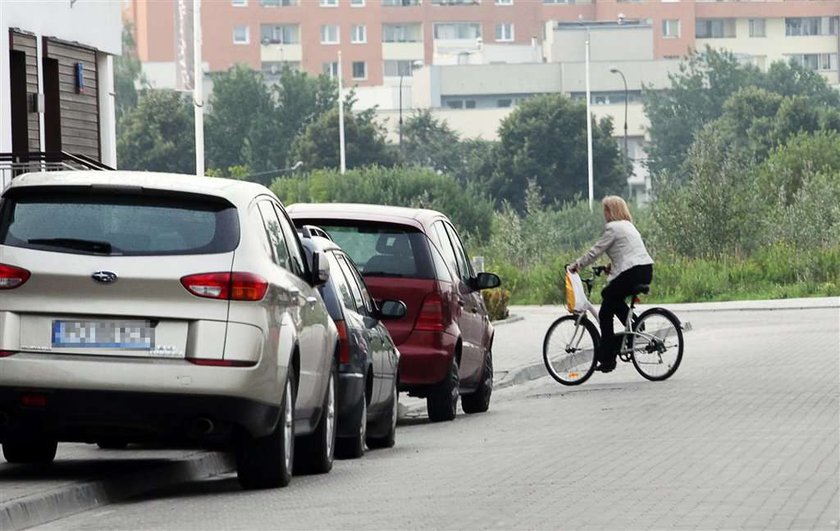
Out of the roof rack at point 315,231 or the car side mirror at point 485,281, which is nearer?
the roof rack at point 315,231

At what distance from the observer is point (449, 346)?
1720 centimetres

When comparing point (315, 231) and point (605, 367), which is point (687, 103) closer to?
point (605, 367)

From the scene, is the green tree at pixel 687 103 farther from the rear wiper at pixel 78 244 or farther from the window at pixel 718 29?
the rear wiper at pixel 78 244

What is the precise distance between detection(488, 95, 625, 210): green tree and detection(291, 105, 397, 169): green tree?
870 cm

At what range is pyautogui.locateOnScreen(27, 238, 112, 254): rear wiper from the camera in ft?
36.9

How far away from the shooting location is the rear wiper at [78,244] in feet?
36.9

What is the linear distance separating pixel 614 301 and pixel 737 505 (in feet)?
36.8

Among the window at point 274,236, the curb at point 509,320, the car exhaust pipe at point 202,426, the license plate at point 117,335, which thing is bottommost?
the curb at point 509,320

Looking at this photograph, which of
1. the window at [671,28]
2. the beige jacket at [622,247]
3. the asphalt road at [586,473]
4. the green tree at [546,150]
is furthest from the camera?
the window at [671,28]

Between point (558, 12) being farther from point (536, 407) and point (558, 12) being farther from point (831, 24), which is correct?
point (536, 407)

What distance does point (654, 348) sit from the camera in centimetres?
2152

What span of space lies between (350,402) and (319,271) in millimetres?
1346

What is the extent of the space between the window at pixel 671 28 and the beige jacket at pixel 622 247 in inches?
6411

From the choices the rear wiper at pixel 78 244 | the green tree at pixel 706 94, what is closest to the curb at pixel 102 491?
the rear wiper at pixel 78 244
